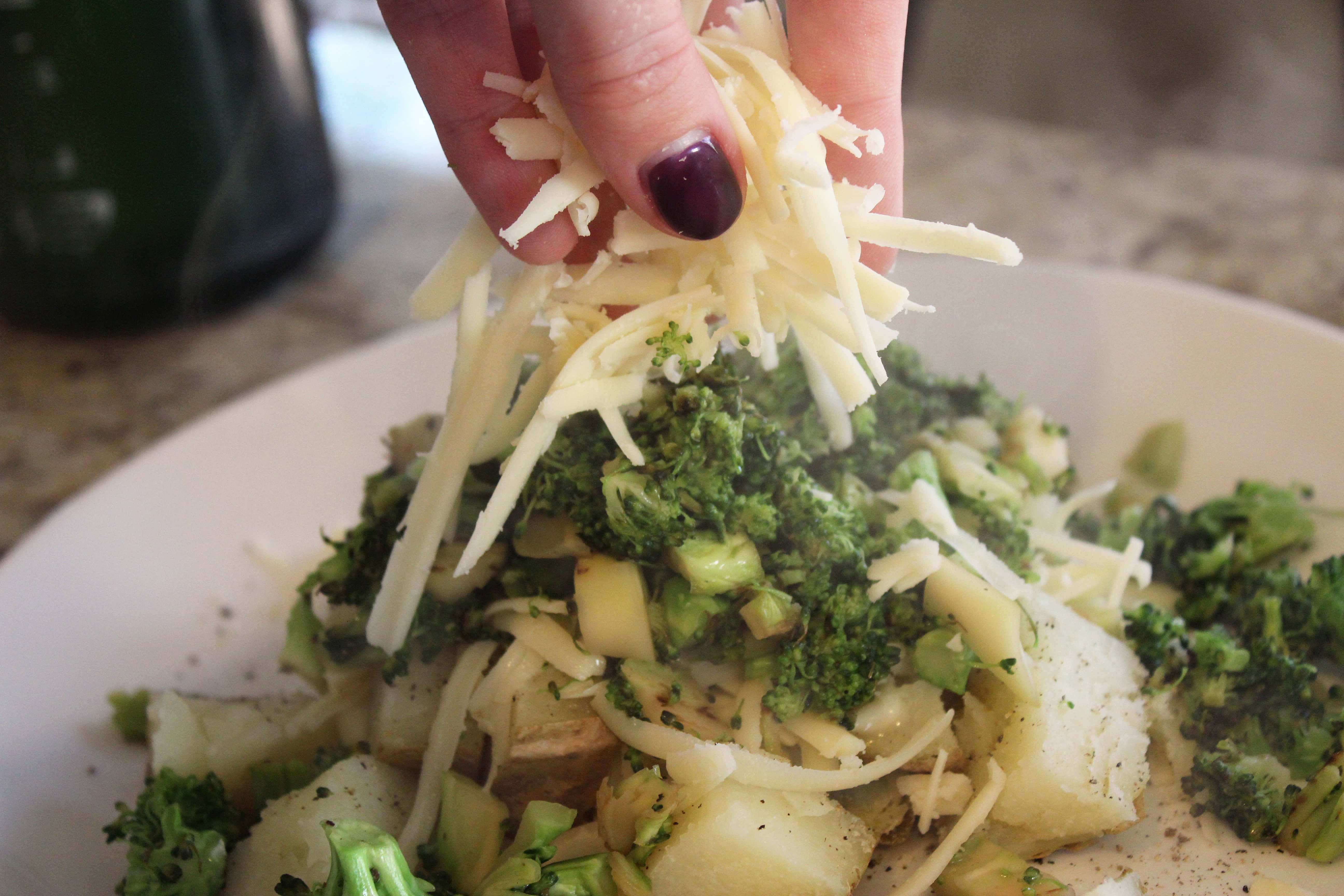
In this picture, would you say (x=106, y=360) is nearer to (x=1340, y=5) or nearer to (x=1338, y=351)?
(x=1338, y=351)

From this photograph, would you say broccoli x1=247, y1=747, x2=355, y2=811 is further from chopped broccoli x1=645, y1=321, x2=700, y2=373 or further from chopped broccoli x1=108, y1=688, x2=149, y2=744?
chopped broccoli x1=645, y1=321, x2=700, y2=373

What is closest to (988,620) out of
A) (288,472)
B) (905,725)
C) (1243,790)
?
(905,725)

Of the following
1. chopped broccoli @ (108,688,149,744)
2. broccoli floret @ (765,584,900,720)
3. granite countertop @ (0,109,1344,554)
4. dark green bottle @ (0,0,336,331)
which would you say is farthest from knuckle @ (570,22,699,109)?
granite countertop @ (0,109,1344,554)

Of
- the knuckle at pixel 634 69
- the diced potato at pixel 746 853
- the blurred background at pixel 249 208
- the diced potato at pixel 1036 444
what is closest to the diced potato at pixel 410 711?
the diced potato at pixel 746 853

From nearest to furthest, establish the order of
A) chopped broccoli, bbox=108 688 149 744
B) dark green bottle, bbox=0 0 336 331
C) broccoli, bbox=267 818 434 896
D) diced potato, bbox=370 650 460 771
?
broccoli, bbox=267 818 434 896 < diced potato, bbox=370 650 460 771 < chopped broccoli, bbox=108 688 149 744 < dark green bottle, bbox=0 0 336 331

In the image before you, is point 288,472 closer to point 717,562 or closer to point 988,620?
point 717,562

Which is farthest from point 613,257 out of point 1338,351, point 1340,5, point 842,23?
point 1340,5
